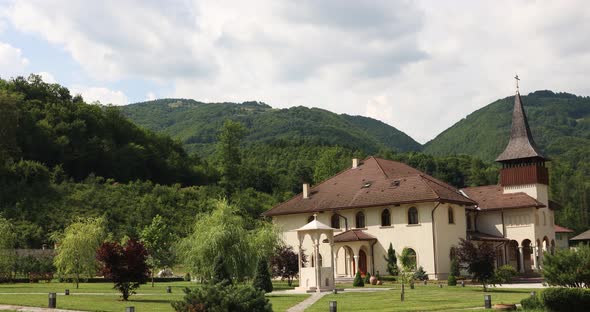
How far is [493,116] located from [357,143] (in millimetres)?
44969

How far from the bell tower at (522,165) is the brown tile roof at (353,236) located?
629 inches

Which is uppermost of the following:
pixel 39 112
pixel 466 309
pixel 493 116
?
pixel 493 116

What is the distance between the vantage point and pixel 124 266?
30.3 m

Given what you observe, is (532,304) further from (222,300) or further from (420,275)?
(420,275)

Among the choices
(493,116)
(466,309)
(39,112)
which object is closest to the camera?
(466,309)

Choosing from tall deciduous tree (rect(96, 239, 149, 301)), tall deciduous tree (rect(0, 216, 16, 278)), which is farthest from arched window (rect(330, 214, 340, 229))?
tall deciduous tree (rect(96, 239, 149, 301))

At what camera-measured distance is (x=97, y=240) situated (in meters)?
43.2

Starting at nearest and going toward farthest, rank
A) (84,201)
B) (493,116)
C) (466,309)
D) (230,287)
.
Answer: (230,287) < (466,309) < (84,201) < (493,116)

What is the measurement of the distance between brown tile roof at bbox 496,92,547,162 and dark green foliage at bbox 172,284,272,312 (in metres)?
46.2

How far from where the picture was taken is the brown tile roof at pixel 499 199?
57.4 m

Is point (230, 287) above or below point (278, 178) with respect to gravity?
below

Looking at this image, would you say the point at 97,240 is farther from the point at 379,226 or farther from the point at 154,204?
the point at 154,204

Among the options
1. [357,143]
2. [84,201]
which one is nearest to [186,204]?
[84,201]

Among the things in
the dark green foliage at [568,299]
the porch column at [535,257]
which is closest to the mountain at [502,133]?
the porch column at [535,257]
